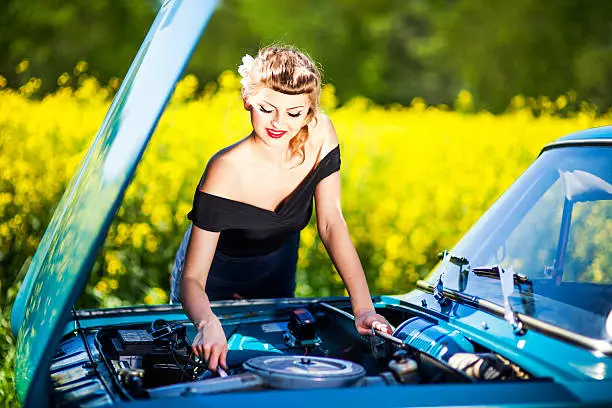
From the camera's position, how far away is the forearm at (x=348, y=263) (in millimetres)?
2602

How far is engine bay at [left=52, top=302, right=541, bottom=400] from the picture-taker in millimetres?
1885

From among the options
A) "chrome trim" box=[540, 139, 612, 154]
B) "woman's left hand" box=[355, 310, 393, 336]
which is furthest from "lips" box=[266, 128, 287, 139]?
"chrome trim" box=[540, 139, 612, 154]

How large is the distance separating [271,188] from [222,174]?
18cm

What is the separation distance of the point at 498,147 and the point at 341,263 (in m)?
3.94

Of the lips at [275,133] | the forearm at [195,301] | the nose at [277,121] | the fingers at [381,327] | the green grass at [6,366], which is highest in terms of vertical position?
the nose at [277,121]

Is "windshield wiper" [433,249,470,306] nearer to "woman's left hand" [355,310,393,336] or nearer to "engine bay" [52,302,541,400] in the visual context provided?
"engine bay" [52,302,541,400]

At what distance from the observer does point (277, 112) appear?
240 centimetres

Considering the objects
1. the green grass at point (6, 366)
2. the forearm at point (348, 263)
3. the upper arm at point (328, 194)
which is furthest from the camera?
the green grass at point (6, 366)

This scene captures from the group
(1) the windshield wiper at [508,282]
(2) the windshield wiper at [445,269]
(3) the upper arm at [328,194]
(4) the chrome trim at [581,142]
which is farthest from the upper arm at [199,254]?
(4) the chrome trim at [581,142]

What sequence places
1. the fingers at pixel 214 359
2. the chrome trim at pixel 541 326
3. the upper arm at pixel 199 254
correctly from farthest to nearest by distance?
the upper arm at pixel 199 254, the fingers at pixel 214 359, the chrome trim at pixel 541 326

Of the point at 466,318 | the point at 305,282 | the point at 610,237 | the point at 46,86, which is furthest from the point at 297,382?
the point at 46,86

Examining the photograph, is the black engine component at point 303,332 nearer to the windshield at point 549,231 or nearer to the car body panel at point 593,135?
the windshield at point 549,231

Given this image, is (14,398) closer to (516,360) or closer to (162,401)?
(162,401)

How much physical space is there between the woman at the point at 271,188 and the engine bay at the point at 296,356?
10 centimetres
